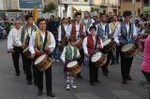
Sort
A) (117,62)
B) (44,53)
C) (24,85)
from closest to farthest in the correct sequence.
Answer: (44,53) < (24,85) < (117,62)

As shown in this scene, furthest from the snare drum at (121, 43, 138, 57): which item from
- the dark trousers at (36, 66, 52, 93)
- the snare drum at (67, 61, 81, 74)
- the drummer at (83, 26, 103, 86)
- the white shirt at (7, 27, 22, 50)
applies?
the white shirt at (7, 27, 22, 50)

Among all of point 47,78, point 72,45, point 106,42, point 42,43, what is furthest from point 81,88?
point 42,43

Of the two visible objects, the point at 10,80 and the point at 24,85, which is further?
the point at 10,80

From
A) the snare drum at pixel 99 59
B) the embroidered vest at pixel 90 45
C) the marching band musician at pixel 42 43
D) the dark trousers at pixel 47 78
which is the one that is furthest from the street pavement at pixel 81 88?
the embroidered vest at pixel 90 45

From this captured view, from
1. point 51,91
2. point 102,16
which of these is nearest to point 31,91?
point 51,91

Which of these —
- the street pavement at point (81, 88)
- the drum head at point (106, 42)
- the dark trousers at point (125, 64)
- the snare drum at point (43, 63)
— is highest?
the drum head at point (106, 42)

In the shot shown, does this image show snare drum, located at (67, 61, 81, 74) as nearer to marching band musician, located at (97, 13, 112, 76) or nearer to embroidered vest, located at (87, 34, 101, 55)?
embroidered vest, located at (87, 34, 101, 55)

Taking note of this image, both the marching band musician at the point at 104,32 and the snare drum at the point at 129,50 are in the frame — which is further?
the marching band musician at the point at 104,32

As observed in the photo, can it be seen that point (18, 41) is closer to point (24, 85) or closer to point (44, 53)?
point (24, 85)

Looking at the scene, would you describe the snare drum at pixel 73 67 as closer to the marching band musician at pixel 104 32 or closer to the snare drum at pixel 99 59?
the snare drum at pixel 99 59

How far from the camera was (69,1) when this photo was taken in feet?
211

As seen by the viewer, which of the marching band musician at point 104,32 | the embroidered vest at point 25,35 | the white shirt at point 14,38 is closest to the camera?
the embroidered vest at point 25,35

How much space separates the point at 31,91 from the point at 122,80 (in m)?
2.67

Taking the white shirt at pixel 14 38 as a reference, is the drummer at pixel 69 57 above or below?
below
